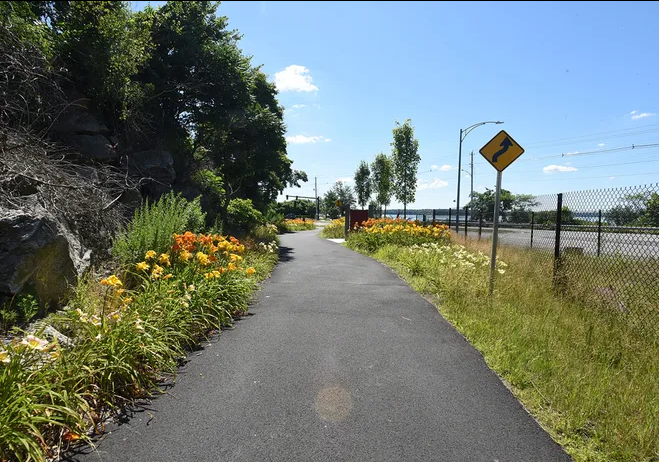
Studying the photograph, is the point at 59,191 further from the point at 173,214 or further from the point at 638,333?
the point at 638,333

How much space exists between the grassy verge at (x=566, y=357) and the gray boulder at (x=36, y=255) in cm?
528

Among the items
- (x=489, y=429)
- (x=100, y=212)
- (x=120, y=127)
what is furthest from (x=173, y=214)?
(x=489, y=429)

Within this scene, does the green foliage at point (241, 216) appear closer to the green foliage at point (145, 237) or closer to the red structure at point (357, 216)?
the red structure at point (357, 216)

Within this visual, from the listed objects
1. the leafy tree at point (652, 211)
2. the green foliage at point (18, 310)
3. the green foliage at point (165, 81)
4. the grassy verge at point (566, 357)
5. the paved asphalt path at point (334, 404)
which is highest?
the green foliage at point (165, 81)

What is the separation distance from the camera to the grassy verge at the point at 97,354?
246 cm

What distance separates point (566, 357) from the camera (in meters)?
3.77

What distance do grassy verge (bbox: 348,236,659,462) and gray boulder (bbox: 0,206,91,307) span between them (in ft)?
17.3

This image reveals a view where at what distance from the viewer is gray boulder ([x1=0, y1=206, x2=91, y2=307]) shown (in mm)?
3990

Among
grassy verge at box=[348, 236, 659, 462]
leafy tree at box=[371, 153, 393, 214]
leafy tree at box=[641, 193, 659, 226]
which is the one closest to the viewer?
grassy verge at box=[348, 236, 659, 462]

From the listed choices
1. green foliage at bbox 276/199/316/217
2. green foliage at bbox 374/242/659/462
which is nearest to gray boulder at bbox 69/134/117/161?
green foliage at bbox 374/242/659/462

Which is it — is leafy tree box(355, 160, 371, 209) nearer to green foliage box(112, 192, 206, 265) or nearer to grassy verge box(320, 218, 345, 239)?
grassy verge box(320, 218, 345, 239)

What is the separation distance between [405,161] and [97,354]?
2459 cm

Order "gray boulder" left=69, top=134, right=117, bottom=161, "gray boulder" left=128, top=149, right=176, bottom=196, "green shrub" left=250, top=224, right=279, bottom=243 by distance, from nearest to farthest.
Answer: "gray boulder" left=69, top=134, right=117, bottom=161
"gray boulder" left=128, top=149, right=176, bottom=196
"green shrub" left=250, top=224, right=279, bottom=243

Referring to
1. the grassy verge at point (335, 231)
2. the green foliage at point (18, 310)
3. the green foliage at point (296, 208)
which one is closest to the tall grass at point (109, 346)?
the green foliage at point (18, 310)
